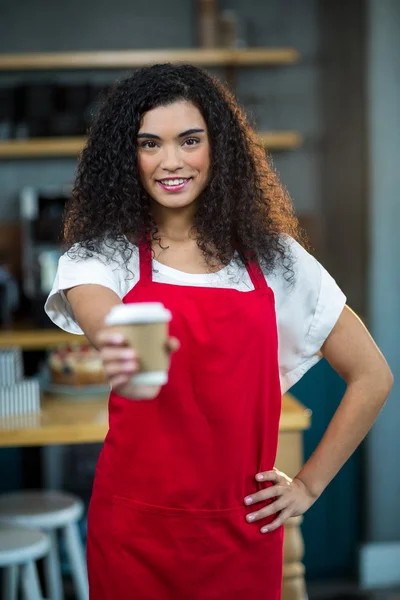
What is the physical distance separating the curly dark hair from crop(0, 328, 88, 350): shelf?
235 centimetres

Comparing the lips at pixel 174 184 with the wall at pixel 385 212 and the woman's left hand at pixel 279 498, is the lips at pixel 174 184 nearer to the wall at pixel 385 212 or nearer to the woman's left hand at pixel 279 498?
the woman's left hand at pixel 279 498

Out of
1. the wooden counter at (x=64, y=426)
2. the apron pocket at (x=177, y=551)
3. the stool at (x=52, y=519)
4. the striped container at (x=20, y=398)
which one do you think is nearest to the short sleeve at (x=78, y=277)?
the apron pocket at (x=177, y=551)

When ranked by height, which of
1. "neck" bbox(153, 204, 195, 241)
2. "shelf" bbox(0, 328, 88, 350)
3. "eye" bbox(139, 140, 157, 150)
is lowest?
"shelf" bbox(0, 328, 88, 350)

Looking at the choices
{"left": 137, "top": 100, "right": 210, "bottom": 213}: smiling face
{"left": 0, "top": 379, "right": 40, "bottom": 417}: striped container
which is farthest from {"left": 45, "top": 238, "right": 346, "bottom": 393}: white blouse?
{"left": 0, "top": 379, "right": 40, "bottom": 417}: striped container

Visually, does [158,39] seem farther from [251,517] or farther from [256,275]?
[251,517]

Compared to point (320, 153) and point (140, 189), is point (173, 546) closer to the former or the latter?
point (140, 189)

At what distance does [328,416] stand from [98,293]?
2.53 m

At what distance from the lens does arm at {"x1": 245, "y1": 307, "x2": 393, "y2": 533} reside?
1.58 metres

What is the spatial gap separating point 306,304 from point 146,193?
34cm

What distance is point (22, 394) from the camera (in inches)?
99.6

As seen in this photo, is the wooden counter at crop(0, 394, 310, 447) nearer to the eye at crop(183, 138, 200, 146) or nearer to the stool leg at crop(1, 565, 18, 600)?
the stool leg at crop(1, 565, 18, 600)

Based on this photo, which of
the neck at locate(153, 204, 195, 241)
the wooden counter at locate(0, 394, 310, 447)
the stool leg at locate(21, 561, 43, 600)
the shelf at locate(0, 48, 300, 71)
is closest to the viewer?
the neck at locate(153, 204, 195, 241)

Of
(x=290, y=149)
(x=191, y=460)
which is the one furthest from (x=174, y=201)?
(x=290, y=149)

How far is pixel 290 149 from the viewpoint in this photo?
4.61 meters
